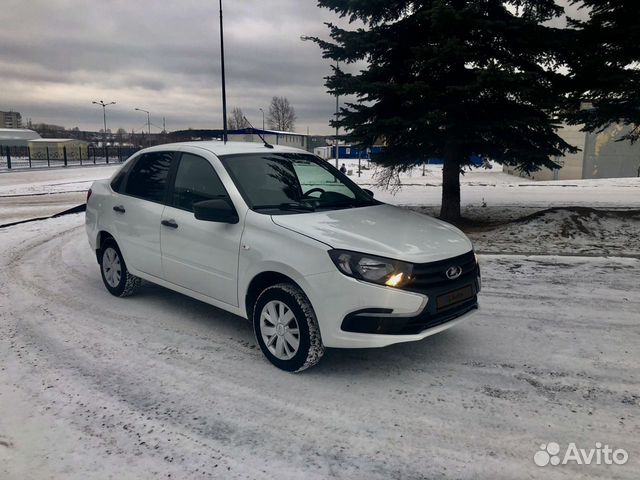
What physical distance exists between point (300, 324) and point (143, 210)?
2593mm

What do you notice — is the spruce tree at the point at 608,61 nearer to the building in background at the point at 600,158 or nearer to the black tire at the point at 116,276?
the black tire at the point at 116,276

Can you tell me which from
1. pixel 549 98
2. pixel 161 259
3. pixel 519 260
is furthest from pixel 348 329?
pixel 549 98

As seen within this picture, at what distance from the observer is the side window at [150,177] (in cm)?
526

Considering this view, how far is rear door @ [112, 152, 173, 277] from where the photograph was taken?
204 inches

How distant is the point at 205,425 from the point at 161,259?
2.32 meters

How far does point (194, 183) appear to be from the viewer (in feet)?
15.9

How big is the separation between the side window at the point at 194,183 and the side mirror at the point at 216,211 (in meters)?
0.25

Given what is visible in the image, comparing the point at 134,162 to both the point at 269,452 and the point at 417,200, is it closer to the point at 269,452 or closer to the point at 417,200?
the point at 269,452

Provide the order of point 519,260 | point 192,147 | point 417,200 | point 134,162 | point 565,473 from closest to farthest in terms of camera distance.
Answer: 1. point 565,473
2. point 192,147
3. point 134,162
4. point 519,260
5. point 417,200

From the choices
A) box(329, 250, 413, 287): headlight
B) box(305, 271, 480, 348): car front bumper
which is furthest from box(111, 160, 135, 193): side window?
box(329, 250, 413, 287): headlight

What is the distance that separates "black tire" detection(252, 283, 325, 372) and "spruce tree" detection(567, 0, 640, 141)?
8269mm

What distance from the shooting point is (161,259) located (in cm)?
508

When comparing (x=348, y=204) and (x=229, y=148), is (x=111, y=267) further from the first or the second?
(x=348, y=204)

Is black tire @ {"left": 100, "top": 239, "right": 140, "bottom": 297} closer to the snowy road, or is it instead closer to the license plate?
the snowy road
